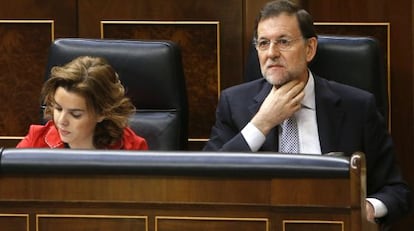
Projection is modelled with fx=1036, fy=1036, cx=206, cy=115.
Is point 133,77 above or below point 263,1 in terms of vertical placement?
below

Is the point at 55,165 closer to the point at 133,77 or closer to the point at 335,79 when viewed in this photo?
the point at 133,77

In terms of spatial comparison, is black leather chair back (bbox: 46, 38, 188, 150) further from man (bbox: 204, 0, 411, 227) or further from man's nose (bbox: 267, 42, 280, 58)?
man's nose (bbox: 267, 42, 280, 58)

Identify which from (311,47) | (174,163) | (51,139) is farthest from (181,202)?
(311,47)

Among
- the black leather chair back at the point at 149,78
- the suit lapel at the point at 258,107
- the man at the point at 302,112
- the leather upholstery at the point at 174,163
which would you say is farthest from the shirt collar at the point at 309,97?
the leather upholstery at the point at 174,163

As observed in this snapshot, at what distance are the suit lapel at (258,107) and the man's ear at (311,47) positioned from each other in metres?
0.15

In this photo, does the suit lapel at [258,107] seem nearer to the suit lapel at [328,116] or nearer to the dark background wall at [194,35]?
the suit lapel at [328,116]

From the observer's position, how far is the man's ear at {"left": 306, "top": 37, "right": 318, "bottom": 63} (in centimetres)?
309

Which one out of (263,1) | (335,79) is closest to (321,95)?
(335,79)

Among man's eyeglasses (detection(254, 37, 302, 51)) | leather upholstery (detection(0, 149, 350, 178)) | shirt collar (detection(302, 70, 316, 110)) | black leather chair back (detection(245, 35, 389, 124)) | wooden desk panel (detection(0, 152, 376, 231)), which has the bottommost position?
wooden desk panel (detection(0, 152, 376, 231))

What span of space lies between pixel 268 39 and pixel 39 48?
4.20 ft

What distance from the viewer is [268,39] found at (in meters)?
3.04

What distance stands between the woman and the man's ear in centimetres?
55

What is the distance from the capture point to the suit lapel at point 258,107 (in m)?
3.01

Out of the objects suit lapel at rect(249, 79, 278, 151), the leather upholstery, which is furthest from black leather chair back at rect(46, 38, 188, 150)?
the leather upholstery
